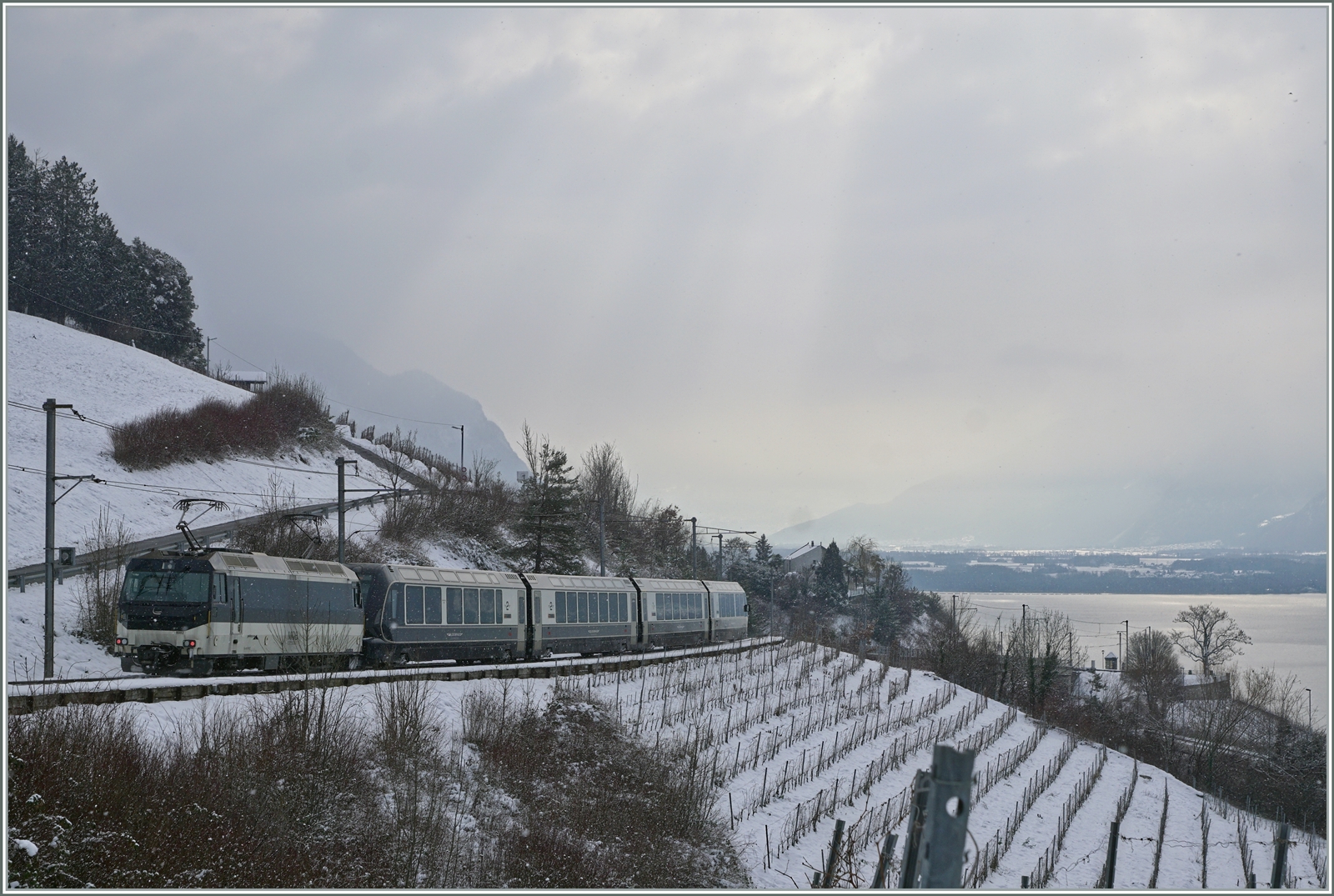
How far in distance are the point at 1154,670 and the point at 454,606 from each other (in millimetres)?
65036

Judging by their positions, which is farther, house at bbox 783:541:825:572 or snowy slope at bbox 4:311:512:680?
house at bbox 783:541:825:572

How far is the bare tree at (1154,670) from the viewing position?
68.9 metres

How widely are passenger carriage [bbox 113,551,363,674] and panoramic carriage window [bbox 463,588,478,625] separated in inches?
198

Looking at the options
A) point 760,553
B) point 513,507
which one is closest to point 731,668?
point 513,507

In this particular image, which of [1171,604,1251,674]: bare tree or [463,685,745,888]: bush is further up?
[463,685,745,888]: bush

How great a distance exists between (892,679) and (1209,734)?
24432 mm

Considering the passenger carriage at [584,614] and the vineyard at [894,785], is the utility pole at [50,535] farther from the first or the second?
the vineyard at [894,785]

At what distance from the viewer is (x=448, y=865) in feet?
51.8

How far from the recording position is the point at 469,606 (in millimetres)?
28938

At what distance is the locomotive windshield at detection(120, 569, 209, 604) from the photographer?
21516mm

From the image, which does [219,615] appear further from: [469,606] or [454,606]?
[469,606]

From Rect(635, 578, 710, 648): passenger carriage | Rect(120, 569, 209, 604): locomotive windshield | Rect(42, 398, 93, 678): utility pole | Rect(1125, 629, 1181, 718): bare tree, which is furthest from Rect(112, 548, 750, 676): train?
Rect(1125, 629, 1181, 718): bare tree

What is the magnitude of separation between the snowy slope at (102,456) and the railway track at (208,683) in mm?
17956

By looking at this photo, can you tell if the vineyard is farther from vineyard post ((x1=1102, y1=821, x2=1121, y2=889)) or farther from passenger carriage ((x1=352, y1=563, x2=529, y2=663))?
passenger carriage ((x1=352, y1=563, x2=529, y2=663))
